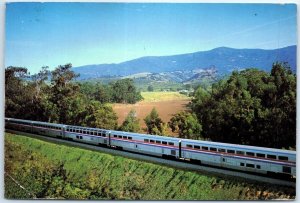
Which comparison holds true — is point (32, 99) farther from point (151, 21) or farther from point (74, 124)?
point (151, 21)

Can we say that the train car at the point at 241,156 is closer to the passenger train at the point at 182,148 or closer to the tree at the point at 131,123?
the passenger train at the point at 182,148

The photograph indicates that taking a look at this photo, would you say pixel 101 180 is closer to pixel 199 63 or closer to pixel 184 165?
pixel 184 165

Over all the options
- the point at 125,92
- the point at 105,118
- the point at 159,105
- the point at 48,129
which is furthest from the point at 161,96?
the point at 48,129

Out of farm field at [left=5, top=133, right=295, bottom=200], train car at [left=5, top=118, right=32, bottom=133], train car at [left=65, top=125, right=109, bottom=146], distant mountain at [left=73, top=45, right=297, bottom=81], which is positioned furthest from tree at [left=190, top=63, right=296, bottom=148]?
train car at [left=5, top=118, right=32, bottom=133]

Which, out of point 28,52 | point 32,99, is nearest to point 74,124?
point 32,99

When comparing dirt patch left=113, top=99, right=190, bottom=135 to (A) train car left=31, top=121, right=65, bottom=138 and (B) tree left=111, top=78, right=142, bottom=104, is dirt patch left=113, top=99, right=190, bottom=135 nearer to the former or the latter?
(B) tree left=111, top=78, right=142, bottom=104

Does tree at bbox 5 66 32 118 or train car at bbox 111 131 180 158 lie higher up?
tree at bbox 5 66 32 118
